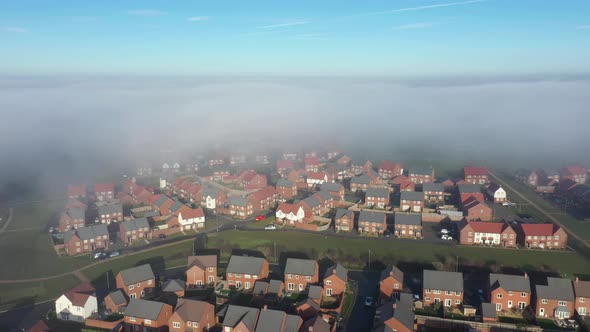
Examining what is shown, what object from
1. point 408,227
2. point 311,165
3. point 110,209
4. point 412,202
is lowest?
point 408,227

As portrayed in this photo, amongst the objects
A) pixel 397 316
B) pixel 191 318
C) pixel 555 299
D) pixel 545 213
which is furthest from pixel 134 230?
pixel 545 213

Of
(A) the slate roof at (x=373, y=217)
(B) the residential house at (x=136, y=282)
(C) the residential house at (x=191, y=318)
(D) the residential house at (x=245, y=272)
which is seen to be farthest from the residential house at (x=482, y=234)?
(B) the residential house at (x=136, y=282)

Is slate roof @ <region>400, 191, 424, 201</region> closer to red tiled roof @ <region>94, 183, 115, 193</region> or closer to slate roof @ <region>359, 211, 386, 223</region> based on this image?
slate roof @ <region>359, 211, 386, 223</region>

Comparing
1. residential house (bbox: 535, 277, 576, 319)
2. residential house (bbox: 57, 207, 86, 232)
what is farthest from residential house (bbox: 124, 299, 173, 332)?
residential house (bbox: 535, 277, 576, 319)

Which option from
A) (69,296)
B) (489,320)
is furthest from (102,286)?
(489,320)

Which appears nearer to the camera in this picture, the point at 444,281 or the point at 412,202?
the point at 444,281

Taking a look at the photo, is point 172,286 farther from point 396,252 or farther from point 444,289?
point 396,252

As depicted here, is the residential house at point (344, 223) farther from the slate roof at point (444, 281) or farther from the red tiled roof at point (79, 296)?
the red tiled roof at point (79, 296)
